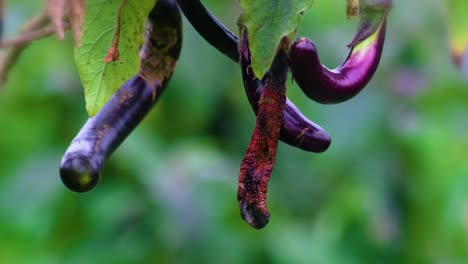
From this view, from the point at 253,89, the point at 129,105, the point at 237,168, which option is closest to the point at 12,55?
the point at 129,105

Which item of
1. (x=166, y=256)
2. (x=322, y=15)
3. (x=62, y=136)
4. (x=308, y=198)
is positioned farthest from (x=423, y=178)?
(x=62, y=136)

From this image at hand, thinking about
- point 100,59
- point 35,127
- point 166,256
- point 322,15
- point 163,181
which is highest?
point 100,59

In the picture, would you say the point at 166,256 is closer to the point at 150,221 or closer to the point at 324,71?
the point at 150,221

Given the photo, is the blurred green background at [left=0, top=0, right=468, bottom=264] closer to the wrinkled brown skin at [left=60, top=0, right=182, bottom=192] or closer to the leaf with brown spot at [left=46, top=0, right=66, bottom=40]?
the wrinkled brown skin at [left=60, top=0, right=182, bottom=192]

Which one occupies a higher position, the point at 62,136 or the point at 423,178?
the point at 423,178

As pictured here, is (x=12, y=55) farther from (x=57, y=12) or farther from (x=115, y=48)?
(x=57, y=12)

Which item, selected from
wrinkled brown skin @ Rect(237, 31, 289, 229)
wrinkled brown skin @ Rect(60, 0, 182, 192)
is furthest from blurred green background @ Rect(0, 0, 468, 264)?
wrinkled brown skin @ Rect(237, 31, 289, 229)
